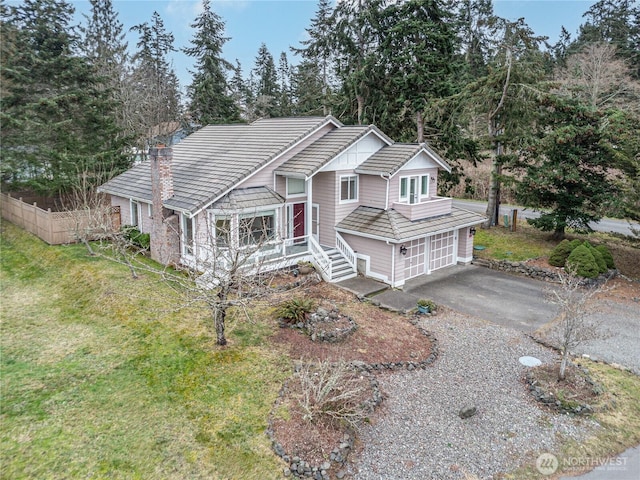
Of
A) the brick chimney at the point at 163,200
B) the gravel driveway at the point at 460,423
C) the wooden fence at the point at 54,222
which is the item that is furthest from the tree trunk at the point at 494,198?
the wooden fence at the point at 54,222

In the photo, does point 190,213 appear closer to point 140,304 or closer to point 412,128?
point 140,304

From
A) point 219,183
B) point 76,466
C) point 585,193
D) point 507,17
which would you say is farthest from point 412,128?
point 76,466

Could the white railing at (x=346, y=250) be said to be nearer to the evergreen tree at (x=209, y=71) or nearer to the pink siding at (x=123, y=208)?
the pink siding at (x=123, y=208)

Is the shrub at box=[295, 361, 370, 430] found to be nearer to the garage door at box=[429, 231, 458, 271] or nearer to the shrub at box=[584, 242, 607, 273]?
the garage door at box=[429, 231, 458, 271]

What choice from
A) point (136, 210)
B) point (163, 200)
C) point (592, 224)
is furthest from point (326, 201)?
point (592, 224)

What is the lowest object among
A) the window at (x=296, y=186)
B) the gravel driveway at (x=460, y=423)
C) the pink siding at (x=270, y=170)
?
the gravel driveway at (x=460, y=423)

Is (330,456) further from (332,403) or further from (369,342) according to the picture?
(369,342)
